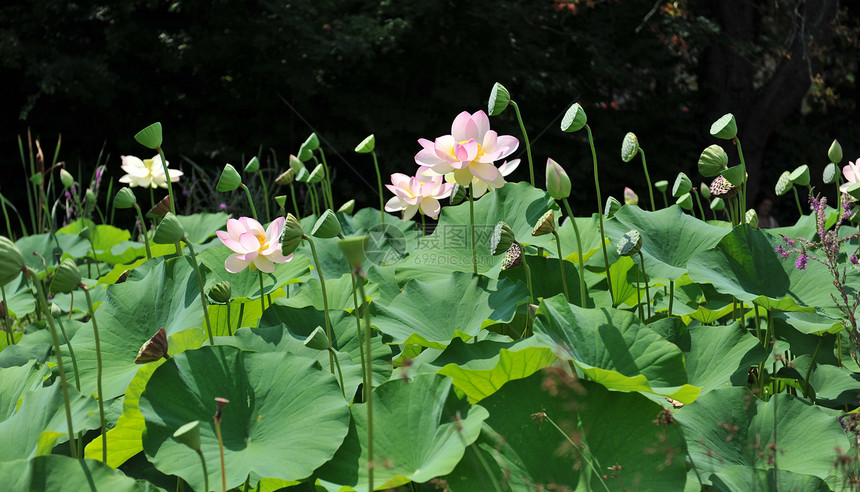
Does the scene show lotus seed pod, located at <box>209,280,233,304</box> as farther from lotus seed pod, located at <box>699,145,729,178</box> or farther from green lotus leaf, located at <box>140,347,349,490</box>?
lotus seed pod, located at <box>699,145,729,178</box>

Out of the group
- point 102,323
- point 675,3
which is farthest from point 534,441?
point 675,3

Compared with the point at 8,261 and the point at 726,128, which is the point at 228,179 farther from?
the point at 726,128

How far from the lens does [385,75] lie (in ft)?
19.0

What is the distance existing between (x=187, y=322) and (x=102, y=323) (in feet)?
0.47

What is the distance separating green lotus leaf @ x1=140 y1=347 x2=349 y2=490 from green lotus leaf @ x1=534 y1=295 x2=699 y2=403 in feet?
0.85

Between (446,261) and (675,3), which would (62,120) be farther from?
(446,261)

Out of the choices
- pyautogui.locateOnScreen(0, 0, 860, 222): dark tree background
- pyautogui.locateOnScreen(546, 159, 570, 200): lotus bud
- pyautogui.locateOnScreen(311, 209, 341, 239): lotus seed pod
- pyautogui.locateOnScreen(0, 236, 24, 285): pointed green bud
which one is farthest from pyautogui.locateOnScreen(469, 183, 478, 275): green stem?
pyautogui.locateOnScreen(0, 0, 860, 222): dark tree background

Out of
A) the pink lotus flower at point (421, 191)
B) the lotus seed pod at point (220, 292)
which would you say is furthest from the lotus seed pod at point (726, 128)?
the lotus seed pod at point (220, 292)

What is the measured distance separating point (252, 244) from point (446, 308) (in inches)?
11.3

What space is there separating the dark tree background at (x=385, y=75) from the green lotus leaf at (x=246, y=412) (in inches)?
171

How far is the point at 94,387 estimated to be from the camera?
861mm

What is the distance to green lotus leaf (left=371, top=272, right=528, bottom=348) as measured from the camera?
0.88 metres

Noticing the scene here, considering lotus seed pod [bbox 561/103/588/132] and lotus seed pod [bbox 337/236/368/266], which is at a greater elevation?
lotus seed pod [bbox 337/236/368/266]

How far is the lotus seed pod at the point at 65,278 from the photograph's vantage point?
71 cm
